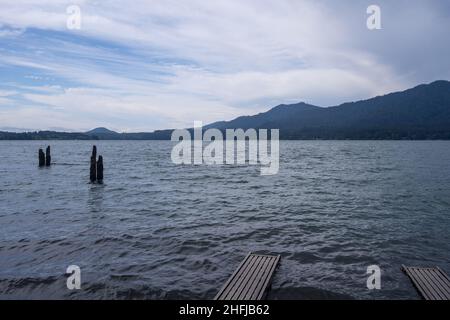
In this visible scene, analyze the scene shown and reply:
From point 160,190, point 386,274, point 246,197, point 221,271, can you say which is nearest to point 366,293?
point 386,274

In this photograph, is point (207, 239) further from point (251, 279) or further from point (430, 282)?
point (430, 282)

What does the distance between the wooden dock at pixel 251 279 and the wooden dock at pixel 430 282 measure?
5609 mm

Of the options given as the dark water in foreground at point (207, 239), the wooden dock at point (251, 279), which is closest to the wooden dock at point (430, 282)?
Result: the dark water in foreground at point (207, 239)

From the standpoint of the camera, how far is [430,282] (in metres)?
13.6

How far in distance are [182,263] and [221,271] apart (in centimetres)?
214

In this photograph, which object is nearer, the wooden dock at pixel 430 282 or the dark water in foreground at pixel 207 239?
the wooden dock at pixel 430 282

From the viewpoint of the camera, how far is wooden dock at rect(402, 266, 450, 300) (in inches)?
495

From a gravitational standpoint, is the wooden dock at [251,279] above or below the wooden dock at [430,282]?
above

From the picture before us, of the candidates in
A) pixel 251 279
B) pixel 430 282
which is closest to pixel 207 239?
pixel 251 279

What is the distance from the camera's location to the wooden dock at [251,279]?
12141 millimetres

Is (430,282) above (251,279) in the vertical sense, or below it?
below

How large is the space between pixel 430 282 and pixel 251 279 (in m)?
7.12

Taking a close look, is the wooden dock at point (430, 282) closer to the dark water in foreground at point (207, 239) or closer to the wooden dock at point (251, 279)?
the dark water in foreground at point (207, 239)
